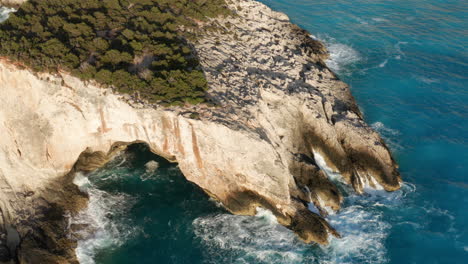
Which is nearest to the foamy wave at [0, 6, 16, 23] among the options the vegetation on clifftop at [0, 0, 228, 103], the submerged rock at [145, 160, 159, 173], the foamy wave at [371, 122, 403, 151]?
the vegetation on clifftop at [0, 0, 228, 103]

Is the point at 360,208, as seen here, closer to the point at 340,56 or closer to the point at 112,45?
the point at 340,56

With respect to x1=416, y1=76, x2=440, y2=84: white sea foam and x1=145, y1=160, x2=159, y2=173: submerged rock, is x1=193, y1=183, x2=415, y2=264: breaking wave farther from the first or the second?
x1=416, y1=76, x2=440, y2=84: white sea foam

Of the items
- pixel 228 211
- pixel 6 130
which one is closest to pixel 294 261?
pixel 228 211

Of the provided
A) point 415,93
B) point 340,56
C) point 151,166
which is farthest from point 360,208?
point 340,56

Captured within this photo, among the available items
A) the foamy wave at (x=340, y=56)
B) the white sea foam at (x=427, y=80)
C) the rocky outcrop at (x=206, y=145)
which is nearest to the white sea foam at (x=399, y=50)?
the white sea foam at (x=427, y=80)

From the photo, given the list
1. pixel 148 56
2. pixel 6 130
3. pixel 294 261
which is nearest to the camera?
pixel 294 261

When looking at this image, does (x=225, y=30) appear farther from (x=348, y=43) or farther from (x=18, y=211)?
(x=18, y=211)

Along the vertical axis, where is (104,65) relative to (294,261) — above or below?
above
